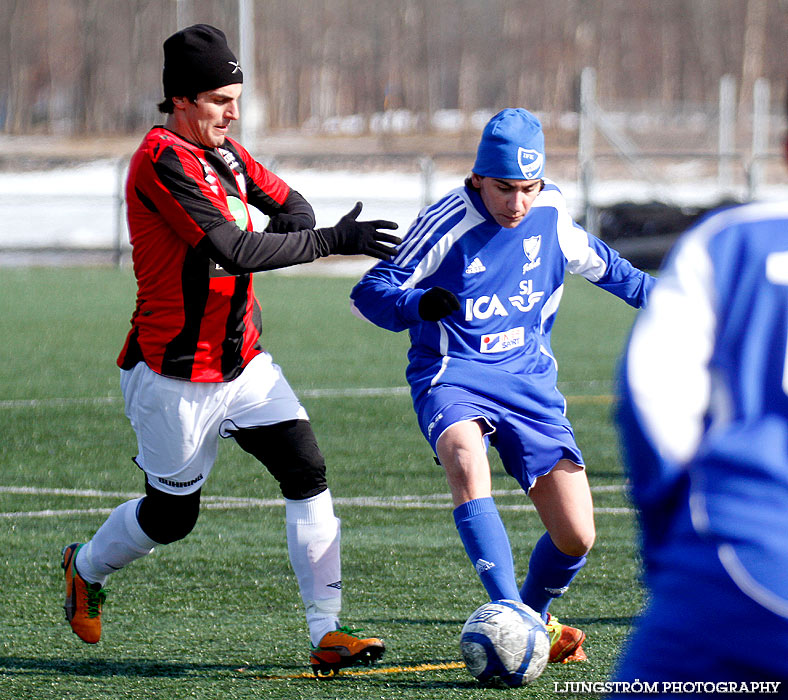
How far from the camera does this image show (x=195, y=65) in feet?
14.2

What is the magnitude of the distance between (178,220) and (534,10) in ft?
202

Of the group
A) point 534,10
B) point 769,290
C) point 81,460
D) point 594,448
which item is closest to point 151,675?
point 769,290

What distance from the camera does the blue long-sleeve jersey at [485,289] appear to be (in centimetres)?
464

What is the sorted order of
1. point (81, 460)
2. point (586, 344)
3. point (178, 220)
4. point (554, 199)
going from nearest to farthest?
point (178, 220) < point (554, 199) < point (81, 460) < point (586, 344)

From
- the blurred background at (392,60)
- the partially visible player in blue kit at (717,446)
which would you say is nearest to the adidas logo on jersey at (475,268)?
the partially visible player in blue kit at (717,446)

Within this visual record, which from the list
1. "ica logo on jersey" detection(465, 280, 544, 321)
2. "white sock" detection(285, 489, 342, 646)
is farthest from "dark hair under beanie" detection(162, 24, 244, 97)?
"white sock" detection(285, 489, 342, 646)

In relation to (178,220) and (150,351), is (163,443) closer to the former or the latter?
(150,351)

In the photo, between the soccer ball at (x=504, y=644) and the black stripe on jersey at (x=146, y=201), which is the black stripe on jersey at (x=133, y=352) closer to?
the black stripe on jersey at (x=146, y=201)

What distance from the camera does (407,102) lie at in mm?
60188

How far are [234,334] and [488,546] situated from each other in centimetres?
105

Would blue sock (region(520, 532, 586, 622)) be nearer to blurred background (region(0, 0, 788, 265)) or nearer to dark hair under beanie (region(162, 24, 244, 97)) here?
dark hair under beanie (region(162, 24, 244, 97))

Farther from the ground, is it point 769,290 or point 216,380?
point 769,290

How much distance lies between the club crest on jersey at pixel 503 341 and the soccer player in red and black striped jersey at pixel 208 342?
0.47 metres

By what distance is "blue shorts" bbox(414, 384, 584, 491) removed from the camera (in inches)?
177
